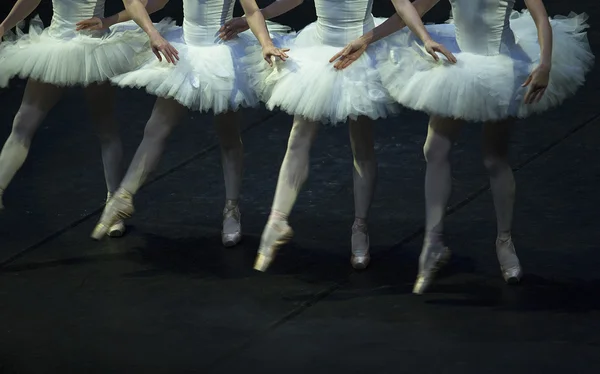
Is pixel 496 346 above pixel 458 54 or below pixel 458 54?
below

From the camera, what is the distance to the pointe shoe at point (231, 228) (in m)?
5.37

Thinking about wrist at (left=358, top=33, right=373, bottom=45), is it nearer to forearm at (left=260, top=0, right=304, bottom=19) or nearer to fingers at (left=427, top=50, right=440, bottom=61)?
fingers at (left=427, top=50, right=440, bottom=61)

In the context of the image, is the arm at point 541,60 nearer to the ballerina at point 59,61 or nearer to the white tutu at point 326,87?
the white tutu at point 326,87

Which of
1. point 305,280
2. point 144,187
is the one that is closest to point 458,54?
point 305,280

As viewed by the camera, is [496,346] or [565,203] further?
[565,203]

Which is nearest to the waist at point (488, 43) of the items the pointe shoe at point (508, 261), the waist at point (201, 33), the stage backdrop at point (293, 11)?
the pointe shoe at point (508, 261)

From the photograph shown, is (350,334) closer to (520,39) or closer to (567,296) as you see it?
(567,296)

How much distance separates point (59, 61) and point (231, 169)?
789 millimetres

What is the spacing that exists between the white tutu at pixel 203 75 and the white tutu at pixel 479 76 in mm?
561

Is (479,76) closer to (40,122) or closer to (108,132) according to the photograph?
(108,132)

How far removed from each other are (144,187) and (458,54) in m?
1.84

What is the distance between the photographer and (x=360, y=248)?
5.11 metres

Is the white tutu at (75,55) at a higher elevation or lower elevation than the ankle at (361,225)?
higher

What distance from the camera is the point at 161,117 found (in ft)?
16.7
